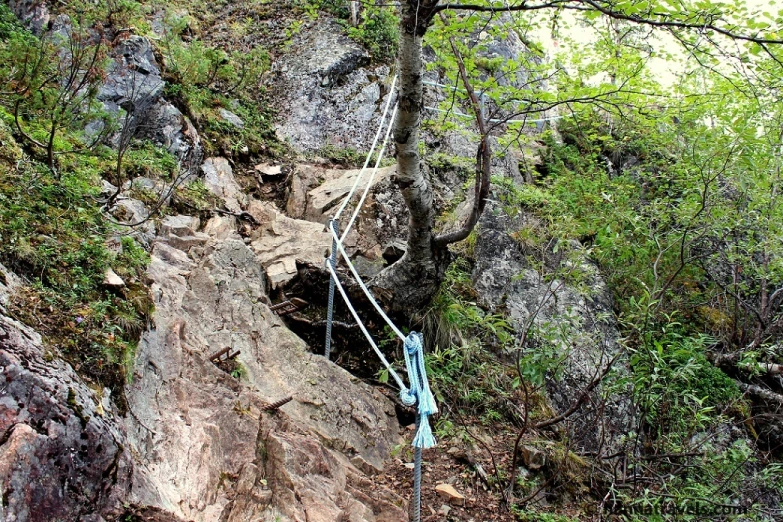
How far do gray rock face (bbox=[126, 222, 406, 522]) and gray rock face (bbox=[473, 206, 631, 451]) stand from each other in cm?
208

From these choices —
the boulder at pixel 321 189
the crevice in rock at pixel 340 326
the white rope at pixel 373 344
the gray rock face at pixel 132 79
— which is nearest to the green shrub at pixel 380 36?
the boulder at pixel 321 189

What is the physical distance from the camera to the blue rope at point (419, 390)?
3061mm

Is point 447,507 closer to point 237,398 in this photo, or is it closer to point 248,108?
point 237,398

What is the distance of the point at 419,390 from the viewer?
3270 millimetres

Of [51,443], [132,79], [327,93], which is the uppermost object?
[327,93]

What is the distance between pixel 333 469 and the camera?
3629 mm

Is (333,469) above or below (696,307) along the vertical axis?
below

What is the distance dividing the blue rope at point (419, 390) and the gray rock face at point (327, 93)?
20.1 feet

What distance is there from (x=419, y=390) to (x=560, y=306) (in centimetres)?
406

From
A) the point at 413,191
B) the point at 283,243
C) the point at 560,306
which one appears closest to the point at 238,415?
the point at 413,191

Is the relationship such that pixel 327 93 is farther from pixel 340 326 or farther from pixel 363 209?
pixel 340 326

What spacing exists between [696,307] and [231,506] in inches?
290

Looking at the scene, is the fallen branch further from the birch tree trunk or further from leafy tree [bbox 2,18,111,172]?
leafy tree [bbox 2,18,111,172]

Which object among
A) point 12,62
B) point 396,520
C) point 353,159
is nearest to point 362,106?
point 353,159
